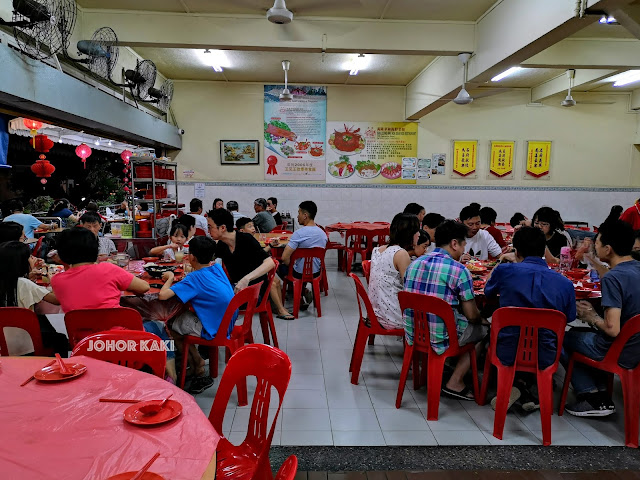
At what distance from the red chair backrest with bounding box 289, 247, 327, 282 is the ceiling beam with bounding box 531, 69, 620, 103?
548cm

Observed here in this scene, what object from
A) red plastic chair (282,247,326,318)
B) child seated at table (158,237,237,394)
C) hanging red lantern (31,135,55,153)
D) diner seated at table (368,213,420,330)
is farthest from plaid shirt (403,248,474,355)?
hanging red lantern (31,135,55,153)

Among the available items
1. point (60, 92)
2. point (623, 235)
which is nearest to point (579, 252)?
point (623, 235)

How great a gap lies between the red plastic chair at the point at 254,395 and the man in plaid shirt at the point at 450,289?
1.50 meters

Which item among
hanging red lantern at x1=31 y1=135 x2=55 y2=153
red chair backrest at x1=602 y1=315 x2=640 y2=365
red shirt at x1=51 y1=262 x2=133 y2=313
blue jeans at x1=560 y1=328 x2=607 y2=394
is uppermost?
hanging red lantern at x1=31 y1=135 x2=55 y2=153

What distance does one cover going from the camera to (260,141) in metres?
9.05

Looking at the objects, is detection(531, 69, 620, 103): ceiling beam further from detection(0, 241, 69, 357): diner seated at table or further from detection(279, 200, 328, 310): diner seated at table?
detection(0, 241, 69, 357): diner seated at table

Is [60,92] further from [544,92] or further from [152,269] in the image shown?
[544,92]

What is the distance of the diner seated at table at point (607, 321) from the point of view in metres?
2.57

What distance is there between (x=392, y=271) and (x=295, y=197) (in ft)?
19.9

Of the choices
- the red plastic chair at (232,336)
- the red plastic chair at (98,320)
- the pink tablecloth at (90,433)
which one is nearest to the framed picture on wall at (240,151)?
the red plastic chair at (232,336)

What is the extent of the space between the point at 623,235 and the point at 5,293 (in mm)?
3795

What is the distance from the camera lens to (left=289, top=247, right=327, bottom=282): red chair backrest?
189 inches

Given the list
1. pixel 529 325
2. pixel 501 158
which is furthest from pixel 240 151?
pixel 529 325

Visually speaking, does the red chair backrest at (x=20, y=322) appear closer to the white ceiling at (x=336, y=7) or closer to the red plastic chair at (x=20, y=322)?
the red plastic chair at (x=20, y=322)
